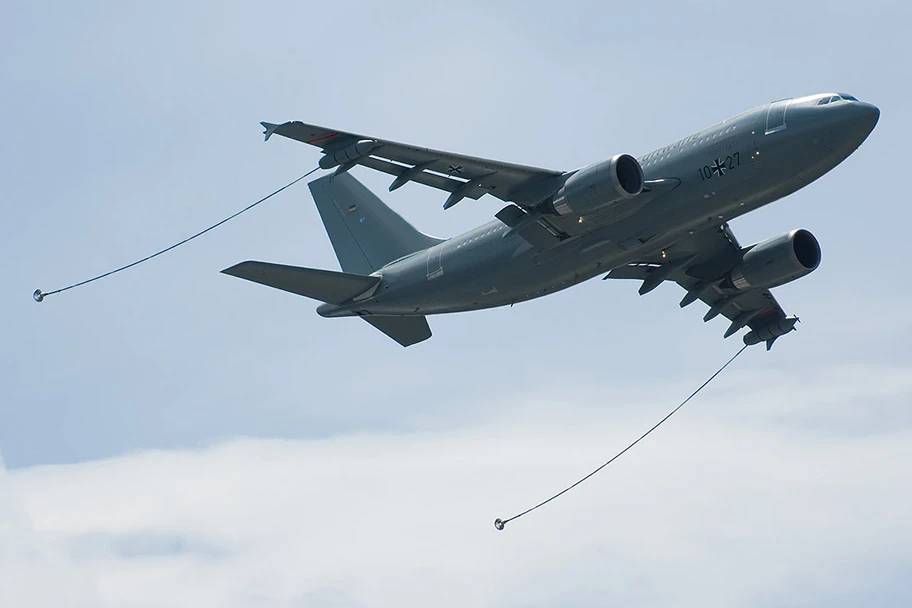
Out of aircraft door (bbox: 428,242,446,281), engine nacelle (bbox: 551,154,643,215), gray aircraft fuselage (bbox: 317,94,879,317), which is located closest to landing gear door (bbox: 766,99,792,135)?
gray aircraft fuselage (bbox: 317,94,879,317)

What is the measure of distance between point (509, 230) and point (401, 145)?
5702 mm

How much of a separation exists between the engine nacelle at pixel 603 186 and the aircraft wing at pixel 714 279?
5.89 metres

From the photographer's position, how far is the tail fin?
5487 centimetres

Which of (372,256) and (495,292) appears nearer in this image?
(495,292)

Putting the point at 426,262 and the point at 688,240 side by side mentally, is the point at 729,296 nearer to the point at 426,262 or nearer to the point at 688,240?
the point at 688,240

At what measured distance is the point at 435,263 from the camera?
5044cm

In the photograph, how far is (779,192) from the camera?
45.2 meters

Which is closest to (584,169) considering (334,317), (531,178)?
(531,178)

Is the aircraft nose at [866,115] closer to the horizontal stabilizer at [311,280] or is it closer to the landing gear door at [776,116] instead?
the landing gear door at [776,116]

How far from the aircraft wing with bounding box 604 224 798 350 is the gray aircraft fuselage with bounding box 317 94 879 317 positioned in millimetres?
4261

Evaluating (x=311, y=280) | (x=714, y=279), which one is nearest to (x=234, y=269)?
(x=311, y=280)

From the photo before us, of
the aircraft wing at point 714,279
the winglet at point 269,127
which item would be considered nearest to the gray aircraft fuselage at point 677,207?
the aircraft wing at point 714,279

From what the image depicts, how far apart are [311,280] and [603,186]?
1260 cm

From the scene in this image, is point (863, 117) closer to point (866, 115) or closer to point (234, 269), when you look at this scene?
point (866, 115)
